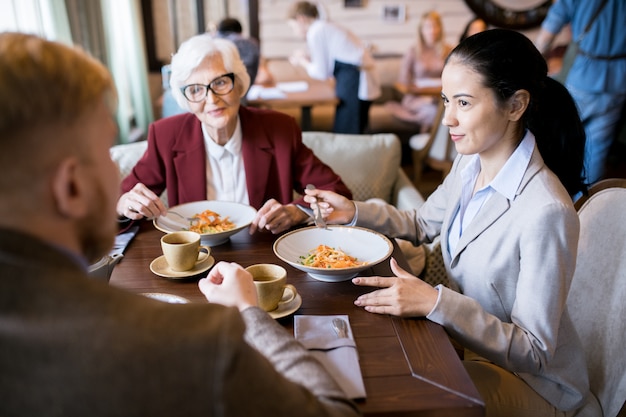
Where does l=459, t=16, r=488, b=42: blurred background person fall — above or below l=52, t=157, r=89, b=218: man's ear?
below

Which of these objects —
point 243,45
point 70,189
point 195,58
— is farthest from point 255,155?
point 243,45

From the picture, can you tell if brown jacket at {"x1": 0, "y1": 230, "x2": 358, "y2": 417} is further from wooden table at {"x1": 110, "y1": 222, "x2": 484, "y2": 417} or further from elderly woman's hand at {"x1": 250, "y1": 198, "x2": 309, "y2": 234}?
elderly woman's hand at {"x1": 250, "y1": 198, "x2": 309, "y2": 234}

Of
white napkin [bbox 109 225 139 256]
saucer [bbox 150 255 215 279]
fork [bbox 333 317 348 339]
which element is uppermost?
fork [bbox 333 317 348 339]

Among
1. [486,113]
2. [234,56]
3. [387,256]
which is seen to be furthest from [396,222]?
[234,56]

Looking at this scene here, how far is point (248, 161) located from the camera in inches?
76.1

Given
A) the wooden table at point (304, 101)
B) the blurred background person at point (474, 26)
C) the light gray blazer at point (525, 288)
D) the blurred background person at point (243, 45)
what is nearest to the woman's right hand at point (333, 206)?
the light gray blazer at point (525, 288)

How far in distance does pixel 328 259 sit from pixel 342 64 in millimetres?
3106

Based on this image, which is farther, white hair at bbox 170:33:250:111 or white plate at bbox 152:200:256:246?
white hair at bbox 170:33:250:111

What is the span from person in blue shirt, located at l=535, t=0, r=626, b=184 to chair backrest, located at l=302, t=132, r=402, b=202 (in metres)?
1.42

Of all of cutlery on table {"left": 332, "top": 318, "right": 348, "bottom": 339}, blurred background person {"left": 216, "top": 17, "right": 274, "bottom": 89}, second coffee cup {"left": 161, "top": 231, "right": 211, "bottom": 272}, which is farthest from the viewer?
blurred background person {"left": 216, "top": 17, "right": 274, "bottom": 89}

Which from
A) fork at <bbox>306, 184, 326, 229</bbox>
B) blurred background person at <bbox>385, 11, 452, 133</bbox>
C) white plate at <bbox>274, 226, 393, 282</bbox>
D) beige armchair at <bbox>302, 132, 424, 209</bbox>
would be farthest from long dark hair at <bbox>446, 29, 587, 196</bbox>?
blurred background person at <bbox>385, 11, 452, 133</bbox>

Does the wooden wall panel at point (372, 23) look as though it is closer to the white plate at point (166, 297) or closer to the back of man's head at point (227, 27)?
the back of man's head at point (227, 27)

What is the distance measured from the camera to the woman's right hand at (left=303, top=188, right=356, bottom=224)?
161 cm

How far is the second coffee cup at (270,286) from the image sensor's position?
3.46 feet
